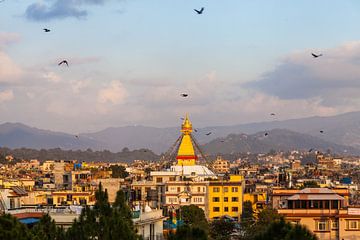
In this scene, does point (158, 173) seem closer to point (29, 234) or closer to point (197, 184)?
point (197, 184)

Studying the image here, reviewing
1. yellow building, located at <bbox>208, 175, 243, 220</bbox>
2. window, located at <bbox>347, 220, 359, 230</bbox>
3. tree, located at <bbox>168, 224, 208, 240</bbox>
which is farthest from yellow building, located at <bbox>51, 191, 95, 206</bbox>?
tree, located at <bbox>168, 224, 208, 240</bbox>

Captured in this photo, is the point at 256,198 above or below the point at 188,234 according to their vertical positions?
above

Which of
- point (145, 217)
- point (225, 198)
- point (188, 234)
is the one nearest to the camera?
point (188, 234)

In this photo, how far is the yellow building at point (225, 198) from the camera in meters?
83.4

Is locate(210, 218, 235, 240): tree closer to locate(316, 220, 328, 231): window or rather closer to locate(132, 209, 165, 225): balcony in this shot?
locate(316, 220, 328, 231): window

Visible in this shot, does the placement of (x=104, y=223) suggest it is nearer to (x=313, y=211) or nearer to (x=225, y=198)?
(x=313, y=211)

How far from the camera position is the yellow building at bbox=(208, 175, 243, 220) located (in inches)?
3282

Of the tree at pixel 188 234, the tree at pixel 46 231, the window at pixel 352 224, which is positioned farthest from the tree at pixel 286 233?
the window at pixel 352 224

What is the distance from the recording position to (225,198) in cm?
8444

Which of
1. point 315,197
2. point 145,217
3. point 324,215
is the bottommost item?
point 145,217

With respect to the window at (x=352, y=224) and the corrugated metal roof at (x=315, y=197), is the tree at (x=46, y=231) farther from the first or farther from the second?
the corrugated metal roof at (x=315, y=197)

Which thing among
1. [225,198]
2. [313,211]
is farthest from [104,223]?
[225,198]

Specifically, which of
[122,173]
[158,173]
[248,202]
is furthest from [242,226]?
[122,173]

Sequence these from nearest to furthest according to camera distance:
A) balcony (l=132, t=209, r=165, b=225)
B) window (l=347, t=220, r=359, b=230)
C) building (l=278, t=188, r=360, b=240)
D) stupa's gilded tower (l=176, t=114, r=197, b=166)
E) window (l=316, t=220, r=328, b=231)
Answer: balcony (l=132, t=209, r=165, b=225)
window (l=347, t=220, r=359, b=230)
building (l=278, t=188, r=360, b=240)
window (l=316, t=220, r=328, b=231)
stupa's gilded tower (l=176, t=114, r=197, b=166)
